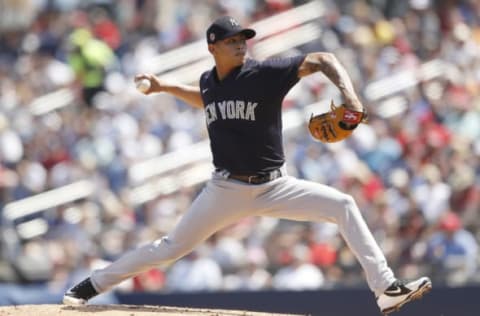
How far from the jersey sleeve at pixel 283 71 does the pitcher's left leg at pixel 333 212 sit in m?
0.61

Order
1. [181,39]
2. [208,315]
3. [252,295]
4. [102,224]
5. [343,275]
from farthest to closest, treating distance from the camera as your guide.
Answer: [181,39]
[102,224]
[343,275]
[252,295]
[208,315]

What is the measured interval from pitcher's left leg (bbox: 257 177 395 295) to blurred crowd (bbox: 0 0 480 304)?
9.81 feet

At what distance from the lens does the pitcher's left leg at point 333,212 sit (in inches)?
288

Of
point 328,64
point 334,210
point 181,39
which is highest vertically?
point 181,39

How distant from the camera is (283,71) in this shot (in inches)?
289

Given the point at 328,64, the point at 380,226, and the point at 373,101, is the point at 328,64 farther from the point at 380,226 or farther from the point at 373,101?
the point at 373,101

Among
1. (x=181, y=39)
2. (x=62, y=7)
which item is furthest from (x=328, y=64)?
(x=62, y=7)

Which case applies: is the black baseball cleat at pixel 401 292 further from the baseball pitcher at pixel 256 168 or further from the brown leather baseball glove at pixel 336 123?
the brown leather baseball glove at pixel 336 123

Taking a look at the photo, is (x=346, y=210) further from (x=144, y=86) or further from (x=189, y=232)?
(x=144, y=86)

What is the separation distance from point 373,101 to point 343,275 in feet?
10.6

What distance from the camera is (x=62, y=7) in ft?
54.3

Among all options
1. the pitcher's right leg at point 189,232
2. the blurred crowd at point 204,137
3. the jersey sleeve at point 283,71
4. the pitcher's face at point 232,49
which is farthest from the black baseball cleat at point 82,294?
the blurred crowd at point 204,137

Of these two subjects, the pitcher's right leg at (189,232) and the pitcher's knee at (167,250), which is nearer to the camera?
the pitcher's right leg at (189,232)

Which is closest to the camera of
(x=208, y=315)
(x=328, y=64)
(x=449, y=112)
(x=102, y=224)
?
(x=328, y=64)
